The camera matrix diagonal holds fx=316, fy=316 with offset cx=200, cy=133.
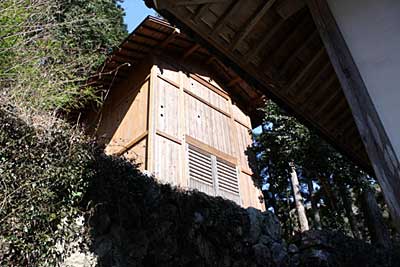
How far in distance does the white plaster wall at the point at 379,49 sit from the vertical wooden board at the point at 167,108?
16.8 feet

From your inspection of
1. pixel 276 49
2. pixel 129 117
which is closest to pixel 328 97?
pixel 276 49

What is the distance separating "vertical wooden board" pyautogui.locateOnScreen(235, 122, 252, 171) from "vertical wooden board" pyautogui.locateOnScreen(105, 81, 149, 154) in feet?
9.11

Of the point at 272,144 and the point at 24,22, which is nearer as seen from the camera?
the point at 24,22

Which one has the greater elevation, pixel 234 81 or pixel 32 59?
pixel 234 81

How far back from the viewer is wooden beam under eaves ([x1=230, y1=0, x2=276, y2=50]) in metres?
2.31

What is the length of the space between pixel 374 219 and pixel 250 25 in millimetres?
7448

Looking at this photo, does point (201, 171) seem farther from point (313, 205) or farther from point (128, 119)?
point (313, 205)

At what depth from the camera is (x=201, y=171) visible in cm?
695

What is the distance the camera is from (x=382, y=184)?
1.60m

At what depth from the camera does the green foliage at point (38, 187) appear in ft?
9.12

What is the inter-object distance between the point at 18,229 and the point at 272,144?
296 inches

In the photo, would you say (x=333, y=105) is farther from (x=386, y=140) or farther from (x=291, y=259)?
(x=291, y=259)

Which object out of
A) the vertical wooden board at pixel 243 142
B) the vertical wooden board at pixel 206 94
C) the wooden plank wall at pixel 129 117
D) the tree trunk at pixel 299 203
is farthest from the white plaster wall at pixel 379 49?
the tree trunk at pixel 299 203

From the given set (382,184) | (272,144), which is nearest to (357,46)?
(382,184)
